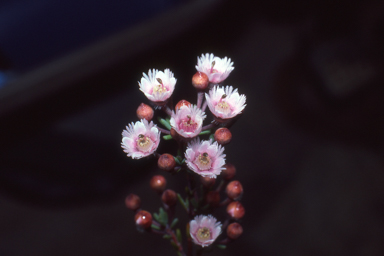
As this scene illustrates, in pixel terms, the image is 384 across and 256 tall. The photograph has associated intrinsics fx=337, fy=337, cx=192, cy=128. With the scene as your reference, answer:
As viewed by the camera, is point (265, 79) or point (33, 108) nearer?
point (33, 108)

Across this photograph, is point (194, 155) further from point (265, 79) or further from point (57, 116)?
point (265, 79)

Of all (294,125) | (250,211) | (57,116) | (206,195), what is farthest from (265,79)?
(206,195)

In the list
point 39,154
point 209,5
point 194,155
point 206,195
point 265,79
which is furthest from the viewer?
point 265,79

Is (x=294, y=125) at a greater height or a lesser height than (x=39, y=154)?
lesser

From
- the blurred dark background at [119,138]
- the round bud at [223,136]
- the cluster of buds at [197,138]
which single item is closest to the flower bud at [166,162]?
the cluster of buds at [197,138]

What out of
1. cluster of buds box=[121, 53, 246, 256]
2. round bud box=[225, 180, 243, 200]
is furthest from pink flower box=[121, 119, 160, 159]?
round bud box=[225, 180, 243, 200]

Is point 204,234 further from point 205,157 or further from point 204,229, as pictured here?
point 205,157

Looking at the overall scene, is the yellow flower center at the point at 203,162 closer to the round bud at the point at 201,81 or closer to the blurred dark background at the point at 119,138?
the round bud at the point at 201,81
